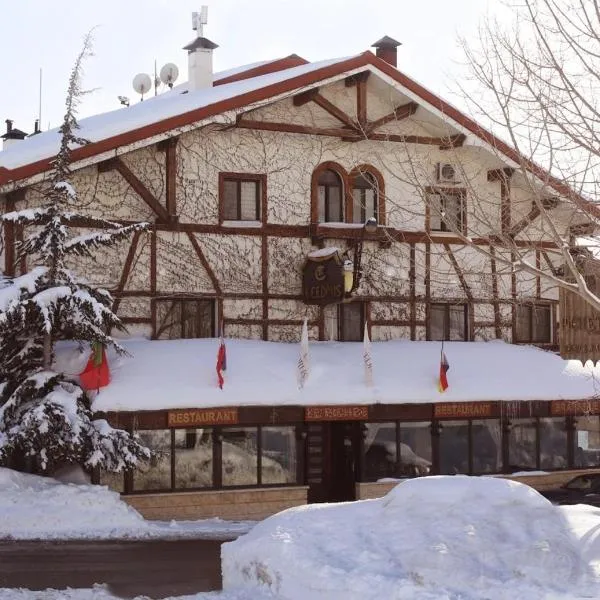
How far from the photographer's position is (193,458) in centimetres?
2180

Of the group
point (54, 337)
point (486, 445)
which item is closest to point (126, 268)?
point (54, 337)

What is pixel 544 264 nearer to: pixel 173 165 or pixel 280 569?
pixel 173 165

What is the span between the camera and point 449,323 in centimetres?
2602

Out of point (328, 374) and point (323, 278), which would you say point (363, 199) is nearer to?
point (323, 278)

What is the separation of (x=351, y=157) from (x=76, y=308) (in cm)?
835

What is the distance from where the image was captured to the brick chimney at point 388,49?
28.6 metres

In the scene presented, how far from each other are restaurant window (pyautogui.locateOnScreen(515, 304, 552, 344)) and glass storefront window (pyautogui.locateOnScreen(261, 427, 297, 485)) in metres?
7.27

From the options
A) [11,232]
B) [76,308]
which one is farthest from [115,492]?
[11,232]

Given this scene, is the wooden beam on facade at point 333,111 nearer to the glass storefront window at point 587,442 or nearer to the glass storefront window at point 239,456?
the glass storefront window at point 239,456

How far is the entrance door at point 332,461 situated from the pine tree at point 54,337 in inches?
197

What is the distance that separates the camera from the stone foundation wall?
21234 millimetres

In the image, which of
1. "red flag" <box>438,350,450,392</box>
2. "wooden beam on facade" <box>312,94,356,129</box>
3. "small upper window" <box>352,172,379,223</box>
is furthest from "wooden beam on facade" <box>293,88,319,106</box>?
"red flag" <box>438,350,450,392</box>

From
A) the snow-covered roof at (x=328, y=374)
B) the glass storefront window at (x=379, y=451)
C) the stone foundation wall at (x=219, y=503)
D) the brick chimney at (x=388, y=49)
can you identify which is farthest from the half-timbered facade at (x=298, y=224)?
the brick chimney at (x=388, y=49)

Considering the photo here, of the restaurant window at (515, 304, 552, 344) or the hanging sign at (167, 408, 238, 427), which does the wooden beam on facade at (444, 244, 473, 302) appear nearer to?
the restaurant window at (515, 304, 552, 344)
